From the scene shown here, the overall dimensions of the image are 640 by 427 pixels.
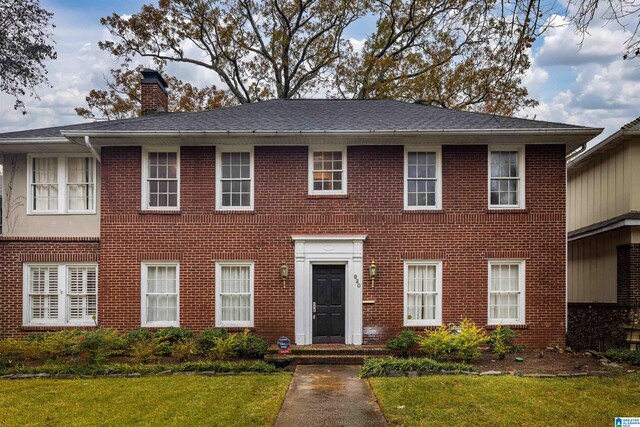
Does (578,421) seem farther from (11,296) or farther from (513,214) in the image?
(11,296)

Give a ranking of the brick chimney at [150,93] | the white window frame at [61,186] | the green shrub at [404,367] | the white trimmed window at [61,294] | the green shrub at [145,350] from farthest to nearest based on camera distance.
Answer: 1. the brick chimney at [150,93]
2. the white window frame at [61,186]
3. the white trimmed window at [61,294]
4. the green shrub at [145,350]
5. the green shrub at [404,367]

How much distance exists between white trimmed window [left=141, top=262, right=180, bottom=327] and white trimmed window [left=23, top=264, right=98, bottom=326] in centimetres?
151

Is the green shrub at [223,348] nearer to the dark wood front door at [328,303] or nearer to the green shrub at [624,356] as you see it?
the dark wood front door at [328,303]

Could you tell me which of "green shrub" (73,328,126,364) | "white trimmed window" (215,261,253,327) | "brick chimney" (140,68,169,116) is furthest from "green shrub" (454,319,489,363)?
"brick chimney" (140,68,169,116)

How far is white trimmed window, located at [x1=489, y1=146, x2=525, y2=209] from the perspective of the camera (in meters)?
15.1

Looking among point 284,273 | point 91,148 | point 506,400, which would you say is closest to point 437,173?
point 284,273

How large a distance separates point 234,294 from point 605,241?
1082cm

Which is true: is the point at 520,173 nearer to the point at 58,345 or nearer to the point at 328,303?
the point at 328,303

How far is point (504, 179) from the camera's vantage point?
1512cm

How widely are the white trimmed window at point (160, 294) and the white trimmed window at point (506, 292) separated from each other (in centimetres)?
830

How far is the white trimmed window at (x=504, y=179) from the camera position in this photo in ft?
49.6

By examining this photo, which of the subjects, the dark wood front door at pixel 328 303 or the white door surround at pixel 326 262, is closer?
the white door surround at pixel 326 262

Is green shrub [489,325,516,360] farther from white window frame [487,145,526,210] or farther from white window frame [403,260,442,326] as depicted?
white window frame [487,145,526,210]

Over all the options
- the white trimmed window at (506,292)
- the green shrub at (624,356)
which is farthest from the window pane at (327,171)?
the green shrub at (624,356)
